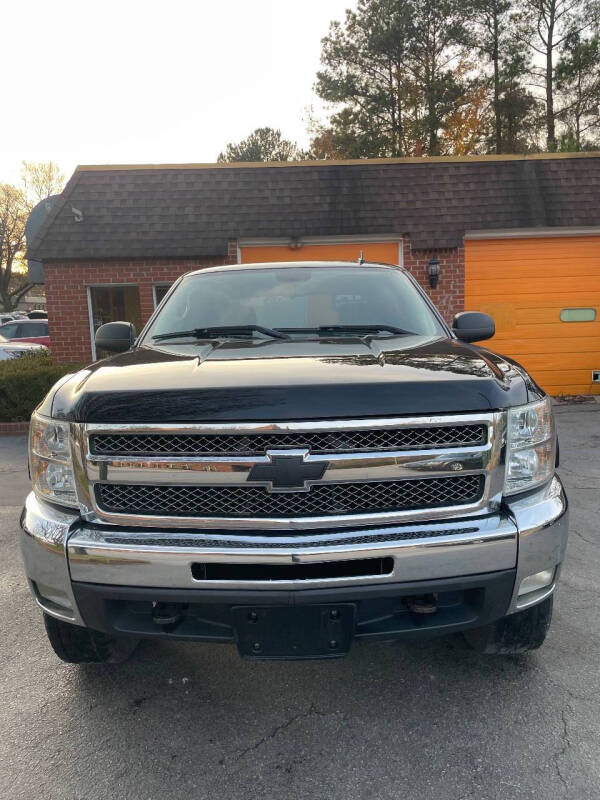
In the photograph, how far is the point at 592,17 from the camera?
74.7ft

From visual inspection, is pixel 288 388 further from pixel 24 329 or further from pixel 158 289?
pixel 24 329

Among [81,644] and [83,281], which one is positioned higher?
[83,281]

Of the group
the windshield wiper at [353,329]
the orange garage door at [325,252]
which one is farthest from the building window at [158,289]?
the windshield wiper at [353,329]

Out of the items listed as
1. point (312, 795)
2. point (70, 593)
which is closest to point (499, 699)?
point (312, 795)

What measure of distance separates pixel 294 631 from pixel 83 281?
9117 mm

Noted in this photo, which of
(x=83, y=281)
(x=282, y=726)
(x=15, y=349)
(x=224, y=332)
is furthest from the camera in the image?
(x=15, y=349)

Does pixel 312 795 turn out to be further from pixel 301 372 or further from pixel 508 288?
pixel 508 288

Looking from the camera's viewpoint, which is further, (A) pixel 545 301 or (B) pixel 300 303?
(A) pixel 545 301

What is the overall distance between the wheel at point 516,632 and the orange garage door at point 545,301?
8.34 meters

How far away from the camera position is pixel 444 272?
988 centimetres

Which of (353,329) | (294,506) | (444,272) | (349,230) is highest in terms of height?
(349,230)

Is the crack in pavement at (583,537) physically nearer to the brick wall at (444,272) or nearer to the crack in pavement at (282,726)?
the crack in pavement at (282,726)

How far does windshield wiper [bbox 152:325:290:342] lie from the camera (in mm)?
2900

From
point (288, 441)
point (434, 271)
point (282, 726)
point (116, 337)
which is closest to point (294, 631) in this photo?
point (282, 726)
